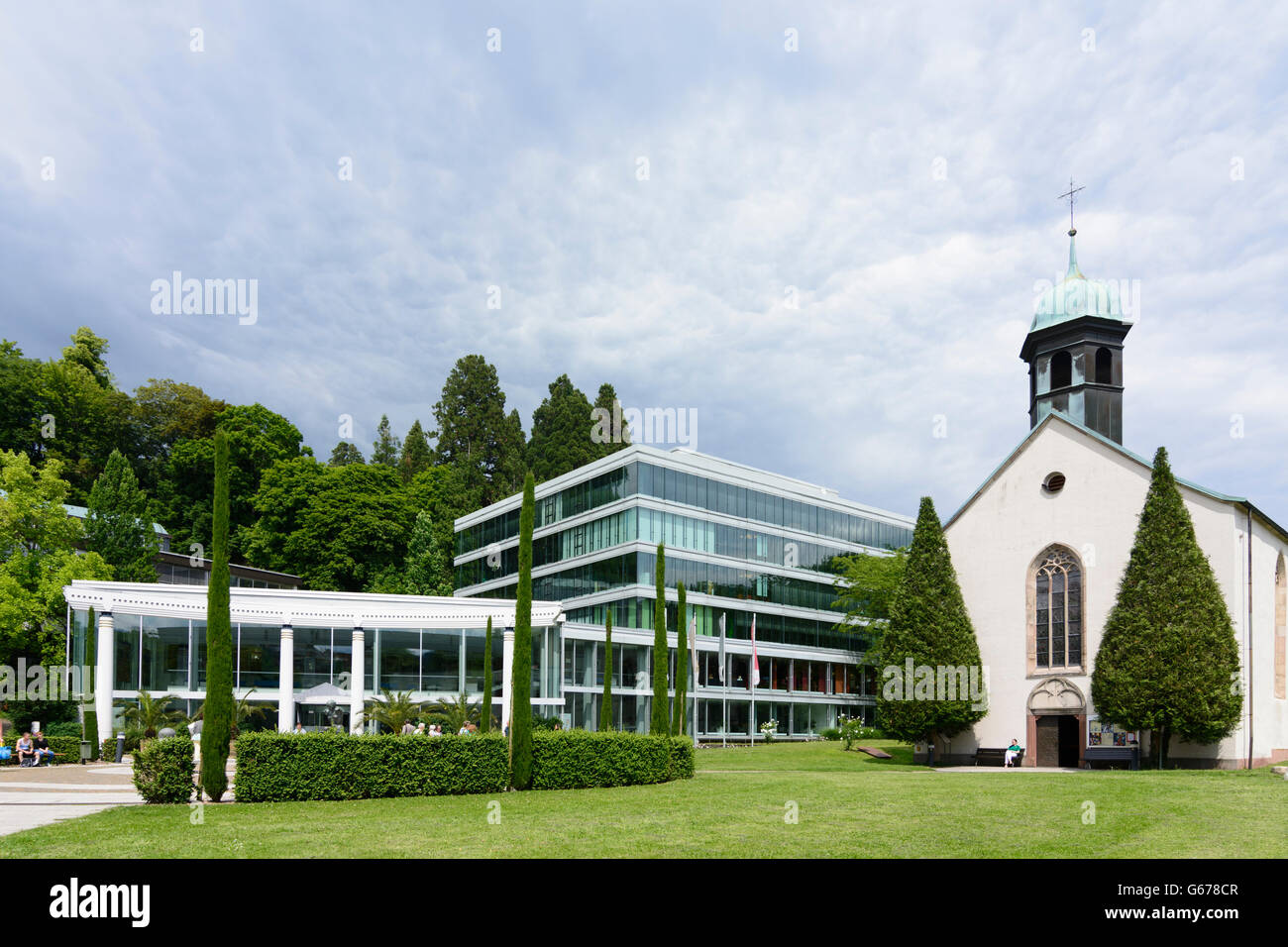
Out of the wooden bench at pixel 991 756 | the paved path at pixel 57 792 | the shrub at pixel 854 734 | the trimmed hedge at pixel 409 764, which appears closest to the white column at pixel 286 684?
the paved path at pixel 57 792

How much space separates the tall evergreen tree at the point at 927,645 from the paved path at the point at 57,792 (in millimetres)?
26494

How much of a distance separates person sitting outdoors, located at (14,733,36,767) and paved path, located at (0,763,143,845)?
0.73 meters

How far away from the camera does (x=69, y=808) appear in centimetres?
1978

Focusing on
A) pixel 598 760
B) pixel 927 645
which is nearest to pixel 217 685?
pixel 598 760

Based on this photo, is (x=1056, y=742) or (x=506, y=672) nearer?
(x=1056, y=742)

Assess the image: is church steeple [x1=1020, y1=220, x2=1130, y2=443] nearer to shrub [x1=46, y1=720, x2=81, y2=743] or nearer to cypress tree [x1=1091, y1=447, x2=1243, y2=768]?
cypress tree [x1=1091, y1=447, x2=1243, y2=768]

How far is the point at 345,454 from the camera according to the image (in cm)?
10712

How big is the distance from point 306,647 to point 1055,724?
30.9 metres

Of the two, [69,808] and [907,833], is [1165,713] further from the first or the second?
[69,808]

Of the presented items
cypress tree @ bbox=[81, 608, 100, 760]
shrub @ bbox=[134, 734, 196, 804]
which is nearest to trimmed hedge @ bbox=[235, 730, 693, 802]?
shrub @ bbox=[134, 734, 196, 804]

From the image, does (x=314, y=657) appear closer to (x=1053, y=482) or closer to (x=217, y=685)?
(x=217, y=685)
